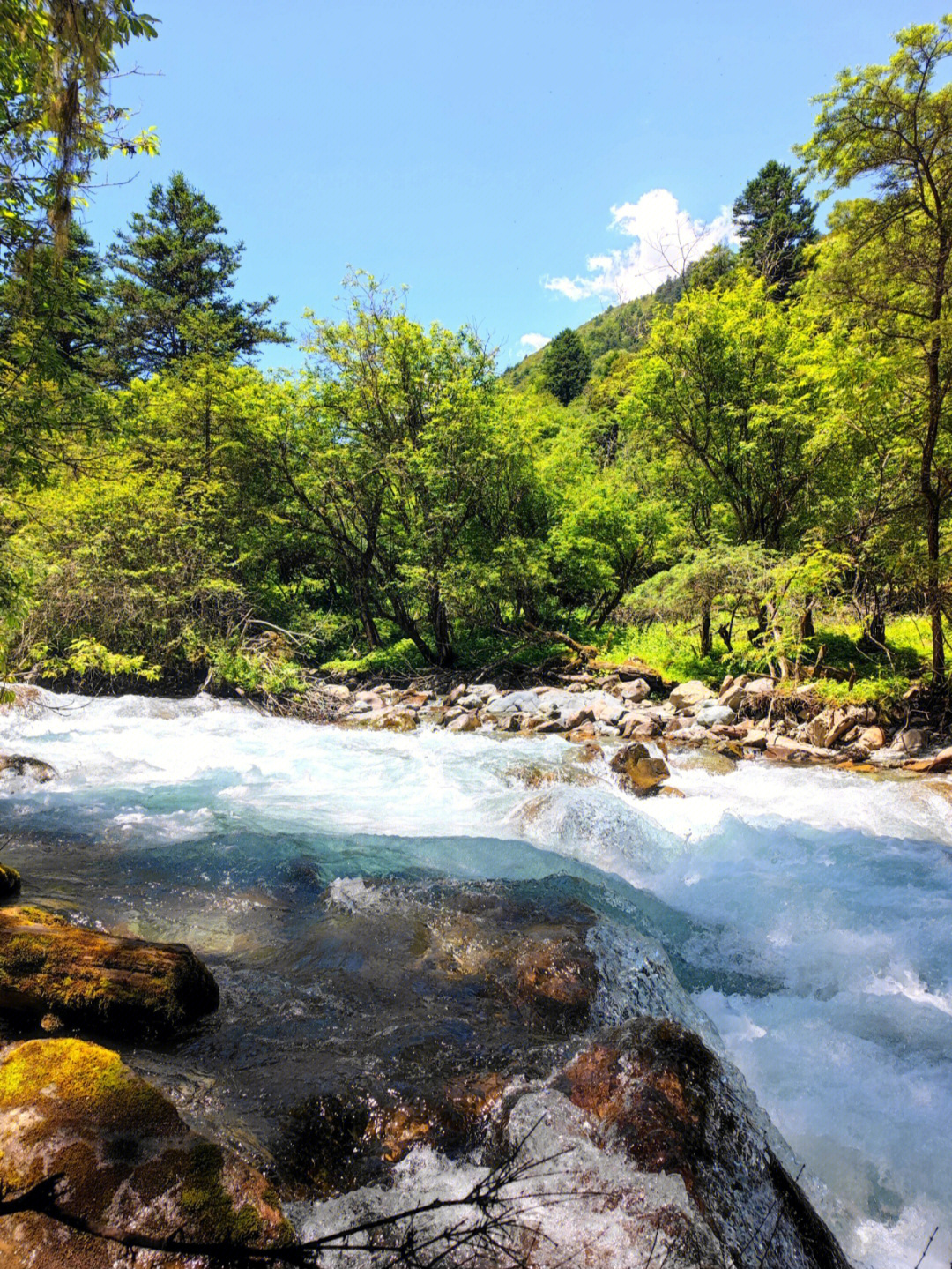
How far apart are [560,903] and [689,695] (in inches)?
350

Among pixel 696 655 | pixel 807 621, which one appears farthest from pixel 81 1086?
pixel 696 655

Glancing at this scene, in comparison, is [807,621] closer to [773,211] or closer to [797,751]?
[797,751]

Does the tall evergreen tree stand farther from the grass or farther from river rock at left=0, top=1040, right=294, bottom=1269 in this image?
river rock at left=0, top=1040, right=294, bottom=1269

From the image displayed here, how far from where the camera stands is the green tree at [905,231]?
8.18m

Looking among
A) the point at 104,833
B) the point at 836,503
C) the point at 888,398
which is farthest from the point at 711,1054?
the point at 836,503

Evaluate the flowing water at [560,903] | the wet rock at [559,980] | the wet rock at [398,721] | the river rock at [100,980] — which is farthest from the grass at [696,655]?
the river rock at [100,980]

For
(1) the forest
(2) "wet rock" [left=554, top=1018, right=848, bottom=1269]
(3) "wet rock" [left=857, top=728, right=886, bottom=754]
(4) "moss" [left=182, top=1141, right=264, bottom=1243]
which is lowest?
(3) "wet rock" [left=857, top=728, right=886, bottom=754]

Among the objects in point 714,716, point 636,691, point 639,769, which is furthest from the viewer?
point 636,691

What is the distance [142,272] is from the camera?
26453 millimetres

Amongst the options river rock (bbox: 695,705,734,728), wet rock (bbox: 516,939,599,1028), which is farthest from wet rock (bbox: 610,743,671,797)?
wet rock (bbox: 516,939,599,1028)

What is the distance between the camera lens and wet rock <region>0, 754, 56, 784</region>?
7.80 metres

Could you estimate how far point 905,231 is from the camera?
29.0ft

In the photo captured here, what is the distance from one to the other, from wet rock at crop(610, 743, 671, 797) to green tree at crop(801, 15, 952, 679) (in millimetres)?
5102

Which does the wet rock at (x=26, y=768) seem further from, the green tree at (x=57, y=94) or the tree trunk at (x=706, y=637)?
the tree trunk at (x=706, y=637)
